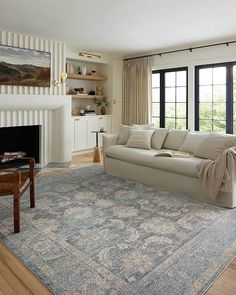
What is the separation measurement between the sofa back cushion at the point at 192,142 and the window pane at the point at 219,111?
1787 mm

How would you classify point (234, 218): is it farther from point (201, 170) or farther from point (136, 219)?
point (136, 219)

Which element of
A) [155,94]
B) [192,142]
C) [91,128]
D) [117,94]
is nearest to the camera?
[192,142]

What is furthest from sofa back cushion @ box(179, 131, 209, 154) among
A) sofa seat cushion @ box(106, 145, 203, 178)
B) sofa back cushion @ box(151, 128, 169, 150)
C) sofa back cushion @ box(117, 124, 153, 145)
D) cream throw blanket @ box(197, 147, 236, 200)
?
sofa back cushion @ box(117, 124, 153, 145)

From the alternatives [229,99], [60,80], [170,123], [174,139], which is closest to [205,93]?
[229,99]

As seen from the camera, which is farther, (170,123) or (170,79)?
(170,123)

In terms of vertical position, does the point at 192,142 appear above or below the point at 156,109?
below

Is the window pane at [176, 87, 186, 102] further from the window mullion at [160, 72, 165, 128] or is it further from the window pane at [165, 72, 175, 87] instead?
the window mullion at [160, 72, 165, 128]

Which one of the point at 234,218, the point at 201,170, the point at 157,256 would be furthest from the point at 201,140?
the point at 157,256

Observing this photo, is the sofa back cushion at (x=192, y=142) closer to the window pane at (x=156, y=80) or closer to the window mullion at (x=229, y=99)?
the window mullion at (x=229, y=99)

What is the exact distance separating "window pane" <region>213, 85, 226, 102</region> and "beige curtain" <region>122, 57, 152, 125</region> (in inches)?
62.8

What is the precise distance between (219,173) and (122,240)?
143cm

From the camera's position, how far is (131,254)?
215 cm

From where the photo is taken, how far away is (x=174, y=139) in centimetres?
442

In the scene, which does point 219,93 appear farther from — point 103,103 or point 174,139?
point 103,103
